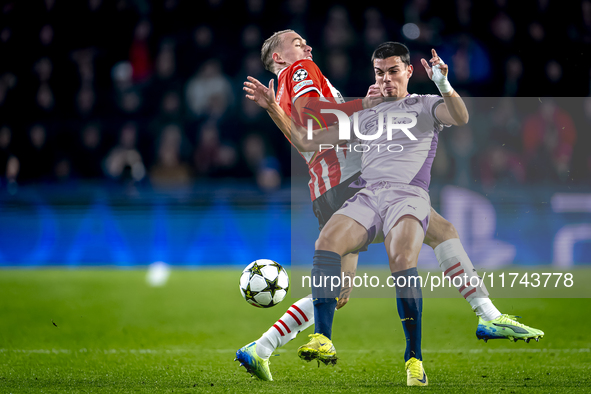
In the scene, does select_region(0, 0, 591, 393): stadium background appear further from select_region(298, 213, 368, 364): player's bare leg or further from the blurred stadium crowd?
select_region(298, 213, 368, 364): player's bare leg

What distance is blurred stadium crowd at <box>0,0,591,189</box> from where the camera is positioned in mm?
10727

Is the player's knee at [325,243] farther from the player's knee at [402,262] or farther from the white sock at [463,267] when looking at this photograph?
the white sock at [463,267]

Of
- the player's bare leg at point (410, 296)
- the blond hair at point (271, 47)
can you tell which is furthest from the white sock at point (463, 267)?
the blond hair at point (271, 47)

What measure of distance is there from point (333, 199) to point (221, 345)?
199 cm

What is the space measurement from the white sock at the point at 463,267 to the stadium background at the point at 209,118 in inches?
169

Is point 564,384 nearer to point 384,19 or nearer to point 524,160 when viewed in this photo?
point 524,160

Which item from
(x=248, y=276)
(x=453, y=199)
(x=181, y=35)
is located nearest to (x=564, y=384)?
(x=248, y=276)

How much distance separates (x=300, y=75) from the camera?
4.05 m

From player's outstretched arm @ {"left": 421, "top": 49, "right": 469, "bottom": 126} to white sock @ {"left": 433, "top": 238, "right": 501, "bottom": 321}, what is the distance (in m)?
0.72

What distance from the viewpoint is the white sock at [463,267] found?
12.7 ft

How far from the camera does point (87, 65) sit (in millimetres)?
11930

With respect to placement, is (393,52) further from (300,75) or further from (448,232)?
(448,232)

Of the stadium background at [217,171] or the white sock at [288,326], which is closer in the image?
the white sock at [288,326]

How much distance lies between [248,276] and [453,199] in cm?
329
